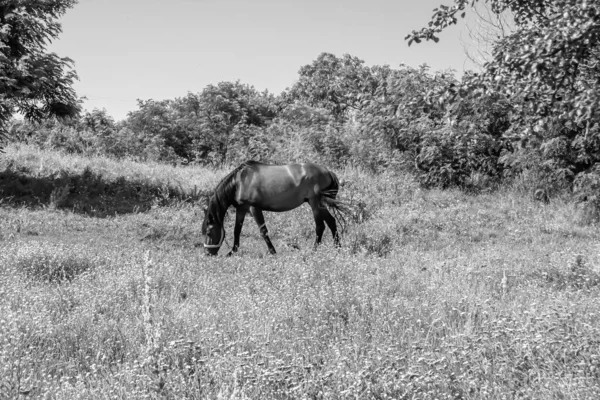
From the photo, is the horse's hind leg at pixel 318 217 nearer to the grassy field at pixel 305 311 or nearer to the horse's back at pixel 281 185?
the horse's back at pixel 281 185

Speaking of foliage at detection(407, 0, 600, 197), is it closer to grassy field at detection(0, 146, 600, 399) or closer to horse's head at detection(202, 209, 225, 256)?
grassy field at detection(0, 146, 600, 399)

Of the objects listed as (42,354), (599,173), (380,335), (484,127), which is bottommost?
(42,354)

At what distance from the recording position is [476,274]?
22.5 feet

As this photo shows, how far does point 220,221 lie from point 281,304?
4817 millimetres

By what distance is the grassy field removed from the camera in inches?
129

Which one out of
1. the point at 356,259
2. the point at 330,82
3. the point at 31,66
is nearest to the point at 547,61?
the point at 356,259

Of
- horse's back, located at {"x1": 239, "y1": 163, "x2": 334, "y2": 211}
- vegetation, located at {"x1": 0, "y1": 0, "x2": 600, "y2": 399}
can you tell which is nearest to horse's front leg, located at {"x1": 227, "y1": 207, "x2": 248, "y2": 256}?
horse's back, located at {"x1": 239, "y1": 163, "x2": 334, "y2": 211}

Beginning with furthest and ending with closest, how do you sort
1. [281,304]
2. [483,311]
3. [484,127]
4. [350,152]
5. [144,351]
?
[350,152], [484,127], [281,304], [483,311], [144,351]

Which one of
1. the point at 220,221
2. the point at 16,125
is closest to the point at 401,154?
the point at 220,221

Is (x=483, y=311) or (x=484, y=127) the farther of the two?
(x=484, y=127)

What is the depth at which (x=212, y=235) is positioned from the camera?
951 centimetres

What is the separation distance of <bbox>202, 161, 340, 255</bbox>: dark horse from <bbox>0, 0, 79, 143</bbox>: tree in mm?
6505

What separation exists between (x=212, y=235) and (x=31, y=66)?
7.63 meters

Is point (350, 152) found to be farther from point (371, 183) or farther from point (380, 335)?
point (380, 335)
